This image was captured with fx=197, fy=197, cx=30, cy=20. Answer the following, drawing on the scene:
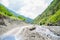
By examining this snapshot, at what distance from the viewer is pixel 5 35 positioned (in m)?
31.5

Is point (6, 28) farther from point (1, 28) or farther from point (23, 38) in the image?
point (23, 38)

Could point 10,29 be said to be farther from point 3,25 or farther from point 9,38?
point 9,38

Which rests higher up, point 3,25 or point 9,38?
point 3,25

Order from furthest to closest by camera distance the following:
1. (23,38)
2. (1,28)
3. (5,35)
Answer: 1. (1,28)
2. (5,35)
3. (23,38)

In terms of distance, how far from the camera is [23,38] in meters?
29.4

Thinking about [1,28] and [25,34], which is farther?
[1,28]

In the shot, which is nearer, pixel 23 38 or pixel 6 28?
pixel 23 38

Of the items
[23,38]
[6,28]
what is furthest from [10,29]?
[23,38]

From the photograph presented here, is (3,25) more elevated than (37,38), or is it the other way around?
(3,25)

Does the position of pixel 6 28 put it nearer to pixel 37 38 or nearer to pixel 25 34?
pixel 25 34

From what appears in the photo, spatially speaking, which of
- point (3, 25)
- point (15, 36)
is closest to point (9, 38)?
point (15, 36)

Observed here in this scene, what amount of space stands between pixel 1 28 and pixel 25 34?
17.1 ft

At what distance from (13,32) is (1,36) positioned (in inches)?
98.6

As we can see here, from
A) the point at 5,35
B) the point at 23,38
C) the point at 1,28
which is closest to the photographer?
the point at 23,38
